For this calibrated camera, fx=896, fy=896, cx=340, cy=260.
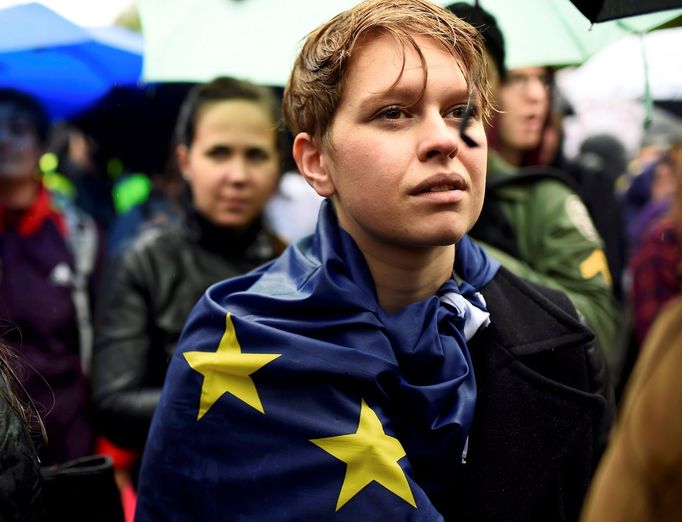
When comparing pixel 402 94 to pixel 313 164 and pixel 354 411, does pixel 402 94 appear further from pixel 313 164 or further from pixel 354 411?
pixel 354 411

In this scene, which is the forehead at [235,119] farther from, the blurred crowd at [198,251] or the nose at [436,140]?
the nose at [436,140]

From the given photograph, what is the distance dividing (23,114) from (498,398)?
3591mm

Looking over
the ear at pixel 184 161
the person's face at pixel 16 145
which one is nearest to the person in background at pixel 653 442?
the ear at pixel 184 161

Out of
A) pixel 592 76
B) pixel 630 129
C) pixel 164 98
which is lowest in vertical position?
pixel 630 129

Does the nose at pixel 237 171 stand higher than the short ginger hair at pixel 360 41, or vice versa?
the short ginger hair at pixel 360 41

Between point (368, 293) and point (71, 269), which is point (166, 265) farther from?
point (368, 293)

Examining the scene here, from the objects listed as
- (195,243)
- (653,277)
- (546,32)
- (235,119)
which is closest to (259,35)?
(235,119)

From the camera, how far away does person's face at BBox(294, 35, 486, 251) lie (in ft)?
7.51

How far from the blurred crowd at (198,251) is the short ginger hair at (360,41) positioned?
1.76 feet

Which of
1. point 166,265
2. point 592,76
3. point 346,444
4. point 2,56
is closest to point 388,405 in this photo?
point 346,444

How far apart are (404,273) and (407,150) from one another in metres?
0.35

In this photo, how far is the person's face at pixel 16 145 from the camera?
4.89 metres

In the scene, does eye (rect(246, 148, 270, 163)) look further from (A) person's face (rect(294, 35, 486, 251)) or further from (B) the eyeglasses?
(A) person's face (rect(294, 35, 486, 251))

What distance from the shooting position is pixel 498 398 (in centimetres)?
238
